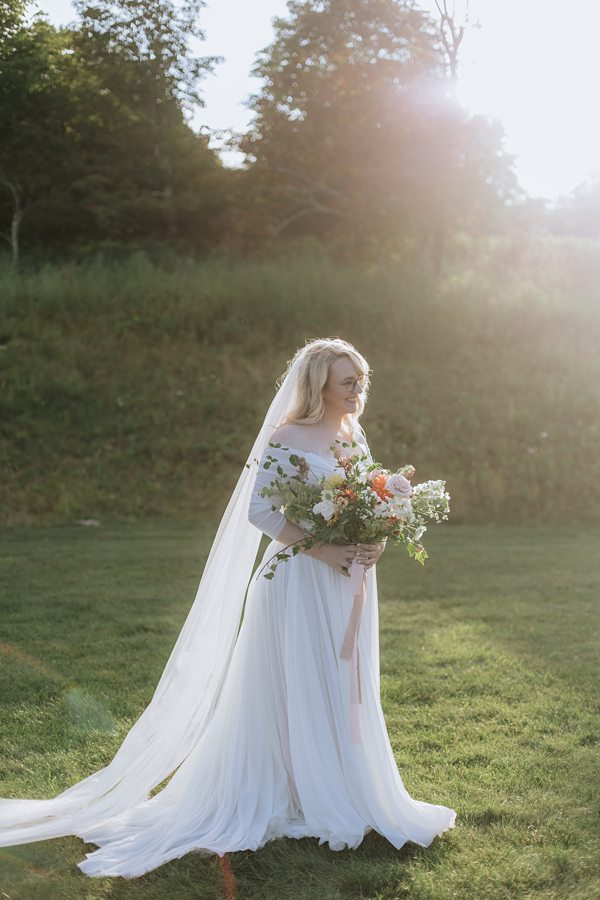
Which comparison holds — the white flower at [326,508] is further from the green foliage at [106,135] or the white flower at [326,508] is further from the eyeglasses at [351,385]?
the green foliage at [106,135]

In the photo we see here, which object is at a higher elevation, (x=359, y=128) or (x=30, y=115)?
(x=359, y=128)

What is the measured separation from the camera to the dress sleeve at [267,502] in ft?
13.3

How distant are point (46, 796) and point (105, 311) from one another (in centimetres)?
1518

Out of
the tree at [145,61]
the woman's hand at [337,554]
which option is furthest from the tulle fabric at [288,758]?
the tree at [145,61]

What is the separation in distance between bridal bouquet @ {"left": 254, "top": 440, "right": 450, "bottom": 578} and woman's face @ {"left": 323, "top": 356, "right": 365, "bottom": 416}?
0.73ft

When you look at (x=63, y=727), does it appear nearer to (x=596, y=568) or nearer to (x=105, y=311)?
(x=596, y=568)

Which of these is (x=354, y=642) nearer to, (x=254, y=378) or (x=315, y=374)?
(x=315, y=374)

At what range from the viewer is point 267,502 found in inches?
161

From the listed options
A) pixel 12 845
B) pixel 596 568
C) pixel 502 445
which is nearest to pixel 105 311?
pixel 502 445

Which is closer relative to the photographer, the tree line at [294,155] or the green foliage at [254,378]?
the green foliage at [254,378]

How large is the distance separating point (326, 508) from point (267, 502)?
1.38 ft

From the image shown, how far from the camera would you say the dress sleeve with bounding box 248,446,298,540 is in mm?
4055

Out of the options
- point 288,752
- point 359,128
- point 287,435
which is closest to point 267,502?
point 287,435

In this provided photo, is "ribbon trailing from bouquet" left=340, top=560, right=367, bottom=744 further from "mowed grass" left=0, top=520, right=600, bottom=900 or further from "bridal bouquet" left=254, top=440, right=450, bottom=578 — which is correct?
"mowed grass" left=0, top=520, right=600, bottom=900
